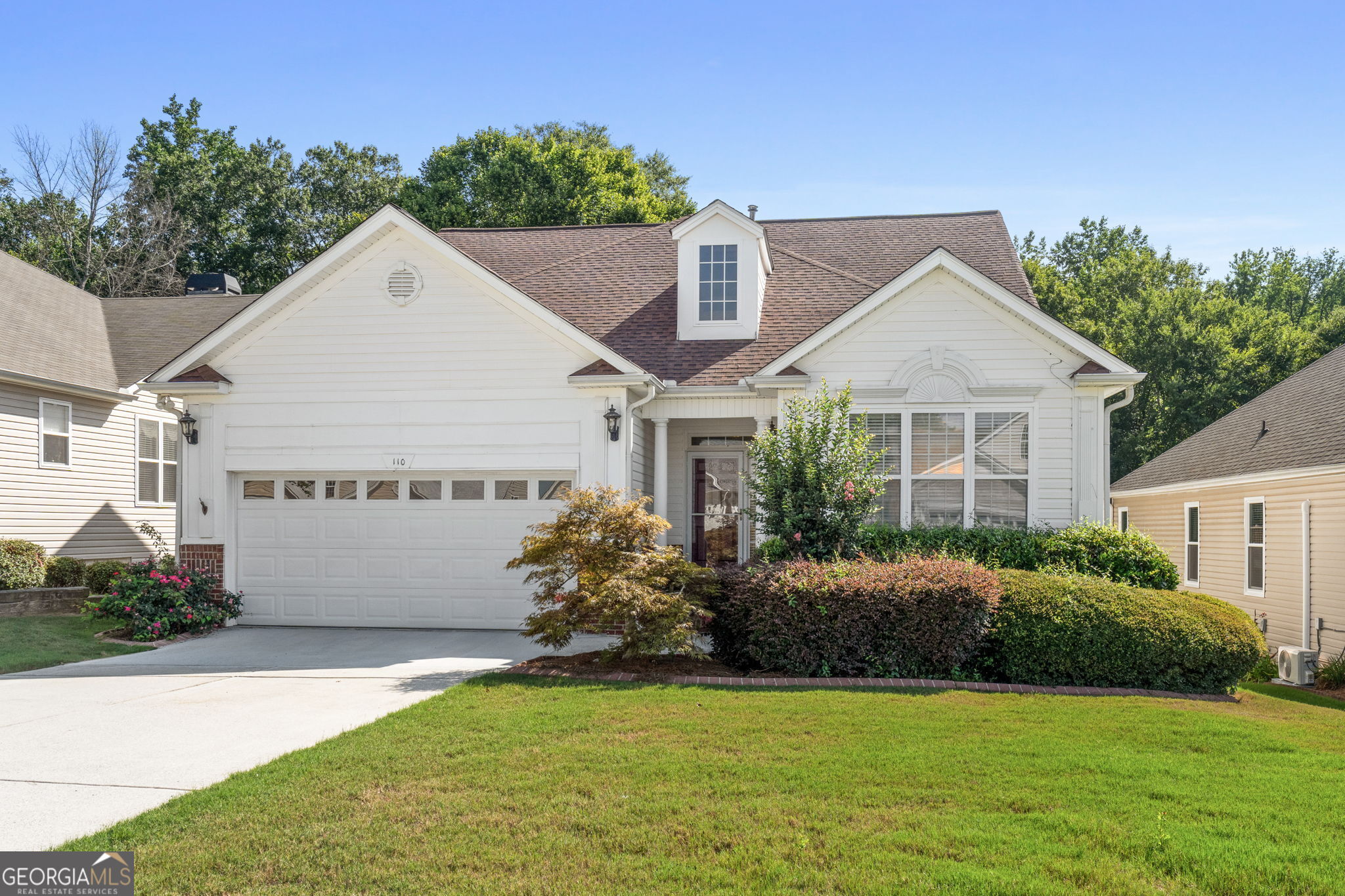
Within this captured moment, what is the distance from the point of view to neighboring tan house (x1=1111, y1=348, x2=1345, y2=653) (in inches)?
595

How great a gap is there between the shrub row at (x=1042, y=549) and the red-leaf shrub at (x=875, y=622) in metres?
1.51

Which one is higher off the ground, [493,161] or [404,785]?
[493,161]

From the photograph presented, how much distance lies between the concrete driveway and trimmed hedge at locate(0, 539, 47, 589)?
4.45 m

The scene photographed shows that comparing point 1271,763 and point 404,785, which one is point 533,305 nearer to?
point 404,785

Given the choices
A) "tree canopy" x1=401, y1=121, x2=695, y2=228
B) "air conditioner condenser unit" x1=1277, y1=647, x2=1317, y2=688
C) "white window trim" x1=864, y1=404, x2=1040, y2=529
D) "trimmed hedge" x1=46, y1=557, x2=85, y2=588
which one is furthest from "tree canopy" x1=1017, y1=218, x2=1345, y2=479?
"trimmed hedge" x1=46, y1=557, x2=85, y2=588

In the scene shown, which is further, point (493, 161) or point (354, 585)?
point (493, 161)

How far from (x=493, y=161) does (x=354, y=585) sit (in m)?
20.8

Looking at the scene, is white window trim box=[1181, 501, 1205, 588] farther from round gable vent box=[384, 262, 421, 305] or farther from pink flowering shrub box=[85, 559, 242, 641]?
pink flowering shrub box=[85, 559, 242, 641]

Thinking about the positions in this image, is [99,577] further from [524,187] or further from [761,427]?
[524,187]

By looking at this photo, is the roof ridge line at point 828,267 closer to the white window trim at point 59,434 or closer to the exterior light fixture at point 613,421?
the exterior light fixture at point 613,421

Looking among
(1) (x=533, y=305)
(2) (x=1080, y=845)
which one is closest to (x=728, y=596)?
(1) (x=533, y=305)

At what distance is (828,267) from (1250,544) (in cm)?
942

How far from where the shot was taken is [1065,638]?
9727mm

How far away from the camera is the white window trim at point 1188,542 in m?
20.2
